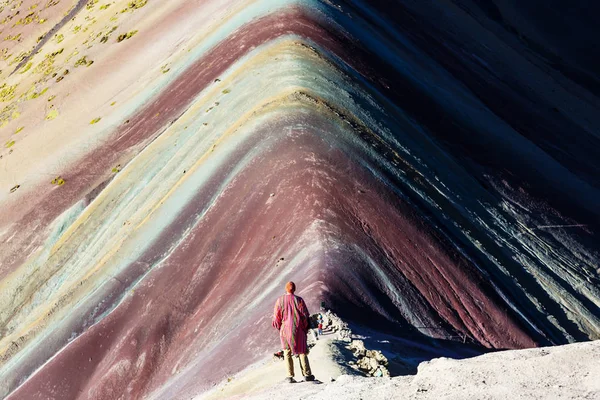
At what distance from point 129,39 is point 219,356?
27621 millimetres

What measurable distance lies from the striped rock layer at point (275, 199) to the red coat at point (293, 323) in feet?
9.30

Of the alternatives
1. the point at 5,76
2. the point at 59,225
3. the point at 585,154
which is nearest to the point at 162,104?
the point at 59,225

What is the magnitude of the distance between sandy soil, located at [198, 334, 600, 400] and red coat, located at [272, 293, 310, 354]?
0.56m

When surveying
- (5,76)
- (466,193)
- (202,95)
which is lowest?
(5,76)

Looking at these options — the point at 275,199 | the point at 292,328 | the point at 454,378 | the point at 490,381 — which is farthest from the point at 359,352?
the point at 275,199

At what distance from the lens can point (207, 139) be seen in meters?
27.1

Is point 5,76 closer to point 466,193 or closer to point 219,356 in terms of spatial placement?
point 466,193

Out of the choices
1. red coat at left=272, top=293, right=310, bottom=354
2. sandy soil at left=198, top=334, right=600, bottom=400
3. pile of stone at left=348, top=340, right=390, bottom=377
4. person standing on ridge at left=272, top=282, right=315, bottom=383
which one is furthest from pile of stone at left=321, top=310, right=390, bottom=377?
red coat at left=272, top=293, right=310, bottom=354

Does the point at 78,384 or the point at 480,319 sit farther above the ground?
the point at 480,319

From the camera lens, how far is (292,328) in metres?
13.2

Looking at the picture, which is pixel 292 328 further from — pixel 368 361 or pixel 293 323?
pixel 368 361

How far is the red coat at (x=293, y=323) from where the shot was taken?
13.2m

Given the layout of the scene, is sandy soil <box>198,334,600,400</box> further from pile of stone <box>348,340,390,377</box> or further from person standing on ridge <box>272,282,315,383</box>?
pile of stone <box>348,340,390,377</box>

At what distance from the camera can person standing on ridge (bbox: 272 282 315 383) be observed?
13.2m
